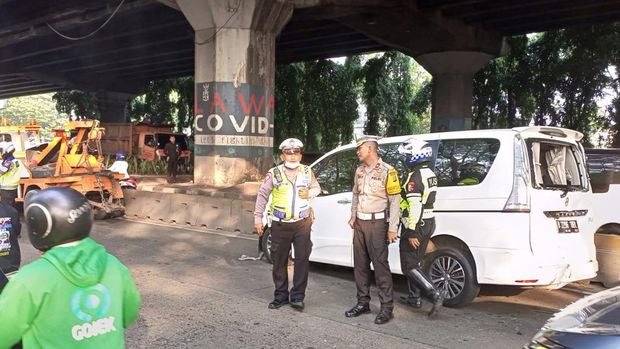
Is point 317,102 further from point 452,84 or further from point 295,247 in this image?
point 295,247

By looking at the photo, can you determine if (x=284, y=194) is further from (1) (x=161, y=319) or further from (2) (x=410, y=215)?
(1) (x=161, y=319)

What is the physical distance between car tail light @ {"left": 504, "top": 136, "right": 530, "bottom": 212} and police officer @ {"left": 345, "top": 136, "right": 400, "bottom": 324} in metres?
1.13

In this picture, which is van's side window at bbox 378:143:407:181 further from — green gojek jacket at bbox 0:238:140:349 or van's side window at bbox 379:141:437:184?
green gojek jacket at bbox 0:238:140:349

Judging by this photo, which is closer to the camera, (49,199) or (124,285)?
(49,199)

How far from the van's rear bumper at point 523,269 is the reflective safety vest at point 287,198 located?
189 cm

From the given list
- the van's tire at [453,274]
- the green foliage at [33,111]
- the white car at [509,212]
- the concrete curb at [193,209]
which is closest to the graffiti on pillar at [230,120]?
the concrete curb at [193,209]

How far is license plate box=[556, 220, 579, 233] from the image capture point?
5.48 meters

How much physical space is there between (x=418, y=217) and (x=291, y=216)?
1279 millimetres

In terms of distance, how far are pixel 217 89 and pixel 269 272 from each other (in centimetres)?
973

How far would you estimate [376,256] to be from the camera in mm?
5344

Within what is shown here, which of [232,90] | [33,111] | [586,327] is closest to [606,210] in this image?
[586,327]

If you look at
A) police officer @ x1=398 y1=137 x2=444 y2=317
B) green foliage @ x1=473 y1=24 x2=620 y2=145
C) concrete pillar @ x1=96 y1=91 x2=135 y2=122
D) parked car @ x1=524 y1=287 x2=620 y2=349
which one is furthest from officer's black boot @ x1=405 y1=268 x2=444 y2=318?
concrete pillar @ x1=96 y1=91 x2=135 y2=122

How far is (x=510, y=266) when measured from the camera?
17.6ft

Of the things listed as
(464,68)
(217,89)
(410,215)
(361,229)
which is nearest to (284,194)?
(361,229)
